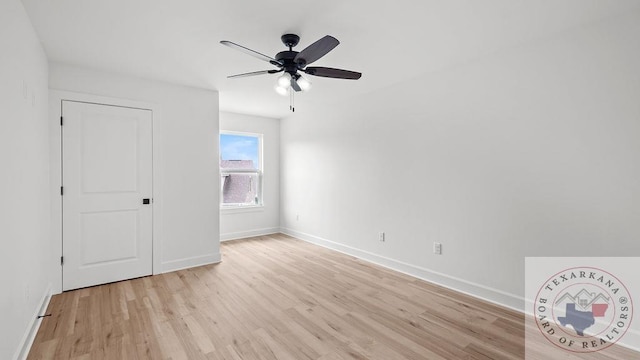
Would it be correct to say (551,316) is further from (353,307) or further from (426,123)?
(426,123)

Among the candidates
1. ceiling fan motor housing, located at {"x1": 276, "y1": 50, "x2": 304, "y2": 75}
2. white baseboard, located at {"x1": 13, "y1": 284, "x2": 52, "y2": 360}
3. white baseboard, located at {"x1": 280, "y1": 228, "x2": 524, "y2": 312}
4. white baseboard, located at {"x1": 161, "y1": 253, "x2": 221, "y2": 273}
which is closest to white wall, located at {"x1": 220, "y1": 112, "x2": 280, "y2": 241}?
white baseboard, located at {"x1": 161, "y1": 253, "x2": 221, "y2": 273}

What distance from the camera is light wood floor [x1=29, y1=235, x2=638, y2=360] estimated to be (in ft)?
6.91

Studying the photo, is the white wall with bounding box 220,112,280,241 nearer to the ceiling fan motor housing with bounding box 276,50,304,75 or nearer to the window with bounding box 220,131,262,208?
the window with bounding box 220,131,262,208

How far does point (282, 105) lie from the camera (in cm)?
503

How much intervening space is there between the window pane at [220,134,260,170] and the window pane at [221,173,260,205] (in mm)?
199

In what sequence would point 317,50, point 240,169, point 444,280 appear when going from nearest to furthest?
point 317,50
point 444,280
point 240,169

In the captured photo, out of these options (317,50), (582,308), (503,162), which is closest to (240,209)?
(317,50)

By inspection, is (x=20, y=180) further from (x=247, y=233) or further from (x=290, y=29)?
(x=247, y=233)

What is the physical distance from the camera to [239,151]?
5.84 metres

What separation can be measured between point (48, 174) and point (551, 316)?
5.05 metres

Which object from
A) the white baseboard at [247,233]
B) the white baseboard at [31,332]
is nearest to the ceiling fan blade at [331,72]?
the white baseboard at [31,332]

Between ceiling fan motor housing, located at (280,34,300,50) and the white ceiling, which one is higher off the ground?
the white ceiling

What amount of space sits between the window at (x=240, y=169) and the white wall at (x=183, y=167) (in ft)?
4.89

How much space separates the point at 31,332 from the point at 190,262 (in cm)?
179
